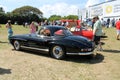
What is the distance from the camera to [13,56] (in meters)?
11.4

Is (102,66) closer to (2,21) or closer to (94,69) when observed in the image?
(94,69)

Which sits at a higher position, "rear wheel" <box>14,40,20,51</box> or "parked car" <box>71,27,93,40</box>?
"parked car" <box>71,27,93,40</box>

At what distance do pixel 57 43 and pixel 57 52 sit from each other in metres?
0.37

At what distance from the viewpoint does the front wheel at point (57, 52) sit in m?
10.6

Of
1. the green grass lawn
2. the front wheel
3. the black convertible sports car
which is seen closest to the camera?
the green grass lawn

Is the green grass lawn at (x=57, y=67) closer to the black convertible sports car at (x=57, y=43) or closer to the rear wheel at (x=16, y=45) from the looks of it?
the black convertible sports car at (x=57, y=43)

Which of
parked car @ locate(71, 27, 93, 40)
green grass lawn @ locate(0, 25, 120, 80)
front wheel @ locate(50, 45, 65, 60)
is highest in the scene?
parked car @ locate(71, 27, 93, 40)

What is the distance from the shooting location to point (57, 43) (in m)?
10.7

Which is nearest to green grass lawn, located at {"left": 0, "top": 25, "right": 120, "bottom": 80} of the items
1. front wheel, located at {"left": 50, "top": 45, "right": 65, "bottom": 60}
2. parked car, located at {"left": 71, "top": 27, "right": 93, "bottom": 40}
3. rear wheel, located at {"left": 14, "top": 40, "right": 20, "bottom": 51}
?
front wheel, located at {"left": 50, "top": 45, "right": 65, "bottom": 60}

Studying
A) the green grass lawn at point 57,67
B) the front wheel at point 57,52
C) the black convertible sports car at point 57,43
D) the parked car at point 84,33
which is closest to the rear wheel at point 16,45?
the black convertible sports car at point 57,43

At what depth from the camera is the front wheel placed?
10578 millimetres

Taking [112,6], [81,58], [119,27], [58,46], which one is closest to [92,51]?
[81,58]

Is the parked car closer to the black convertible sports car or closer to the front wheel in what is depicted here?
the black convertible sports car

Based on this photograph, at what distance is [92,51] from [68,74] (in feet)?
8.57
